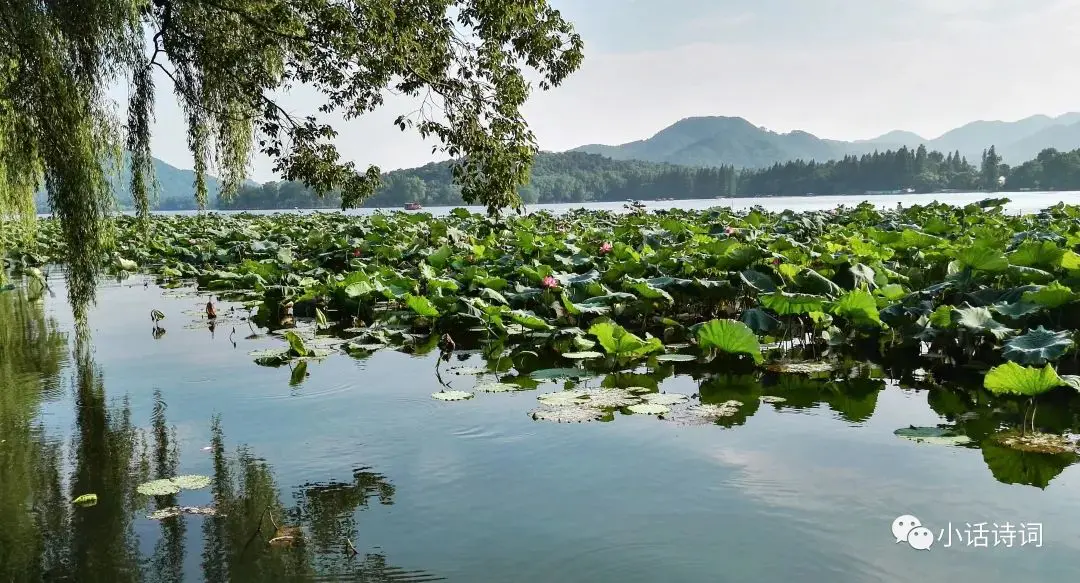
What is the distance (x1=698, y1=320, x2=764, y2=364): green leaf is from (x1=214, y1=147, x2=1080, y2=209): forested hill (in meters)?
60.6

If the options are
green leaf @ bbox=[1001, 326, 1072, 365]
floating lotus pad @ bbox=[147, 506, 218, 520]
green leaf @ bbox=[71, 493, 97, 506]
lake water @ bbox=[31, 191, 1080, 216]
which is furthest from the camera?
lake water @ bbox=[31, 191, 1080, 216]

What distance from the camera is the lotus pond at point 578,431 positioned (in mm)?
2061

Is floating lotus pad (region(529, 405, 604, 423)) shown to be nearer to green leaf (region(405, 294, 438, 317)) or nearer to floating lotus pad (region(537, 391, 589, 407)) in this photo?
floating lotus pad (region(537, 391, 589, 407))

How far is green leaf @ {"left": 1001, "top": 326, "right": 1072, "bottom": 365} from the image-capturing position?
301 centimetres

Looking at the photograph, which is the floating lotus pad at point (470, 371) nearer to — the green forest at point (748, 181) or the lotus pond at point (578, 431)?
the lotus pond at point (578, 431)

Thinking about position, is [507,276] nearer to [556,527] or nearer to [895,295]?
[895,295]

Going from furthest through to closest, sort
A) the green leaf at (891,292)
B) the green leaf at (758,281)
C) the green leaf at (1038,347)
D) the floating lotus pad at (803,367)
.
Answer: the green leaf at (758,281) < the green leaf at (891,292) < the floating lotus pad at (803,367) < the green leaf at (1038,347)

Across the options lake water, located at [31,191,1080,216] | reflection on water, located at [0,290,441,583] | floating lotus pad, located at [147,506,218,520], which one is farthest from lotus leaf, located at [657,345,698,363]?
lake water, located at [31,191,1080,216]

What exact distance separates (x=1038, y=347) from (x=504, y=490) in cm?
224

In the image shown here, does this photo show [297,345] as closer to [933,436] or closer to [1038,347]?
[933,436]

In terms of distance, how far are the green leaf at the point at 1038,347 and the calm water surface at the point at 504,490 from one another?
0.94 feet

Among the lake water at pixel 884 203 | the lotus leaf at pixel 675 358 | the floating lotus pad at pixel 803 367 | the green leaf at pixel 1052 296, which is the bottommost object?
the floating lotus pad at pixel 803 367

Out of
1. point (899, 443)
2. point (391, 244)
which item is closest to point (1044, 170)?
point (391, 244)

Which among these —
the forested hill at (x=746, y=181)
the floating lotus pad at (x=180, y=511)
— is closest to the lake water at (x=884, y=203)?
the forested hill at (x=746, y=181)
